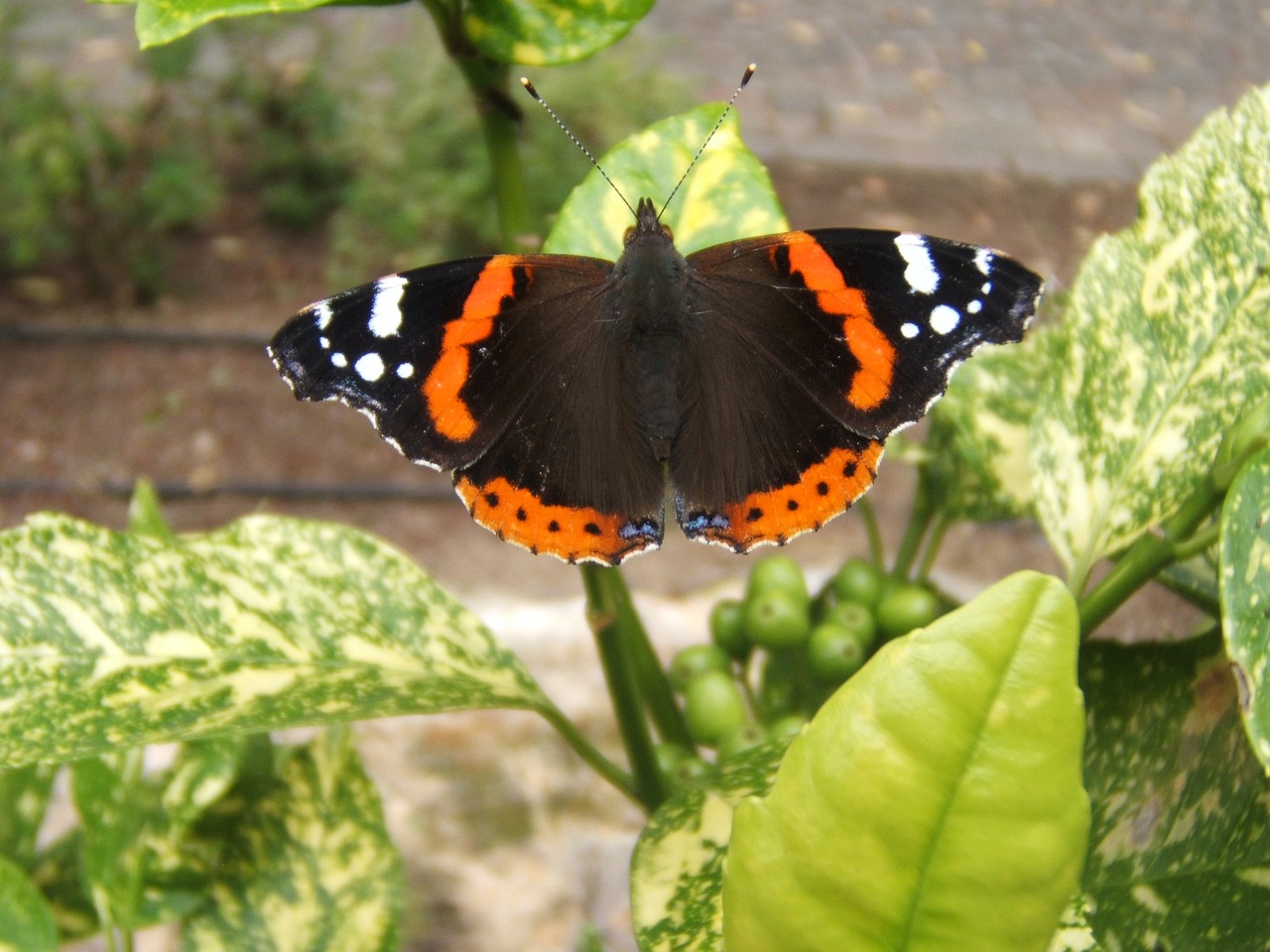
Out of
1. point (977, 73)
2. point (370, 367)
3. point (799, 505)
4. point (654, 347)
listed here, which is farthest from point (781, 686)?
point (977, 73)

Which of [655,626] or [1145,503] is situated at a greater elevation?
[655,626]

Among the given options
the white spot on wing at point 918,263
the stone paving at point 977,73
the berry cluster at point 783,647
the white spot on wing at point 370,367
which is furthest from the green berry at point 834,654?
the stone paving at point 977,73

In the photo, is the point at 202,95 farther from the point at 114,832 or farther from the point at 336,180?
the point at 114,832

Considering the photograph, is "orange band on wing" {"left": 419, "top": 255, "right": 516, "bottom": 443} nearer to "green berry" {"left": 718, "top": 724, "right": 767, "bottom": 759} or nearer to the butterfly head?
the butterfly head

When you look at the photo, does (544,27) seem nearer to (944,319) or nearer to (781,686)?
(944,319)

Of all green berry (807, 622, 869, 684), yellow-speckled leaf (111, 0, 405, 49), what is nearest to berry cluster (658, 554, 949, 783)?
green berry (807, 622, 869, 684)

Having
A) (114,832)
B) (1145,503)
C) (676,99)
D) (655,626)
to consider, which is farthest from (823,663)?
(676,99)

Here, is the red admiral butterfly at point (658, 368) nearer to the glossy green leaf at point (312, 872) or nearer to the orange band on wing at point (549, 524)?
the orange band on wing at point (549, 524)
